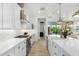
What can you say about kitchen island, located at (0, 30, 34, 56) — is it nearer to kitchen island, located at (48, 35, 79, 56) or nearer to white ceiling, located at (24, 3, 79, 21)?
kitchen island, located at (48, 35, 79, 56)

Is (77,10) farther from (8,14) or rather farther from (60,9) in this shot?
(8,14)

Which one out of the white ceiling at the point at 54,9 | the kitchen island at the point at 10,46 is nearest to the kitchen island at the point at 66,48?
the kitchen island at the point at 10,46

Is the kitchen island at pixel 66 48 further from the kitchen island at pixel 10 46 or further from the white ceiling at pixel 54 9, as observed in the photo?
the white ceiling at pixel 54 9

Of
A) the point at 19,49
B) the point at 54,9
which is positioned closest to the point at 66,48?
the point at 19,49

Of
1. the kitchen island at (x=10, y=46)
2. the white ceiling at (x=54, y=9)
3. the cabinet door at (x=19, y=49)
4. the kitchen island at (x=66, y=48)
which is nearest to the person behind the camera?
the kitchen island at (x=66, y=48)

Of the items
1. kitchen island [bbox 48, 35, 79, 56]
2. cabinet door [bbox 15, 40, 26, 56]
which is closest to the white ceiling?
kitchen island [bbox 48, 35, 79, 56]

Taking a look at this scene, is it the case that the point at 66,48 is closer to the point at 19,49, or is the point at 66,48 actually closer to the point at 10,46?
the point at 10,46

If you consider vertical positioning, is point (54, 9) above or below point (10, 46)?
above

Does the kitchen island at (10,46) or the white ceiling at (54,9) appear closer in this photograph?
the kitchen island at (10,46)

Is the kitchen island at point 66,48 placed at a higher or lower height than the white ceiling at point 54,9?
lower

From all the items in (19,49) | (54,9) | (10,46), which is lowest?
(19,49)

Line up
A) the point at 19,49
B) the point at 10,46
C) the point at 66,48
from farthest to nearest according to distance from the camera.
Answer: the point at 19,49
the point at 10,46
the point at 66,48

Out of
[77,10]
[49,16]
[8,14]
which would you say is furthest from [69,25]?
[8,14]

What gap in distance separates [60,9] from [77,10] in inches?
27.9
